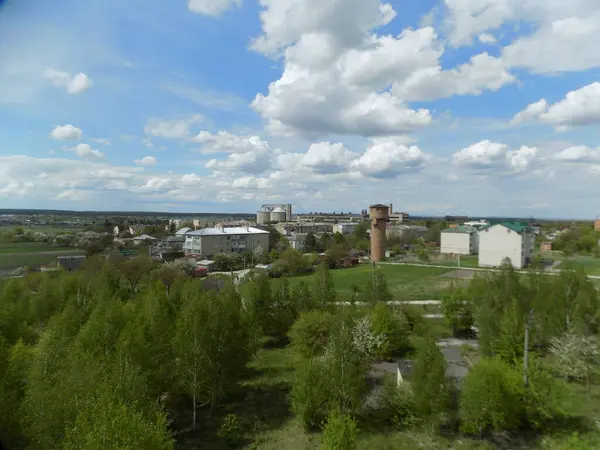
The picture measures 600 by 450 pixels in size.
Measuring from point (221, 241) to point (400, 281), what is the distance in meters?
29.5

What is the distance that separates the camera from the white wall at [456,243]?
61.3 metres

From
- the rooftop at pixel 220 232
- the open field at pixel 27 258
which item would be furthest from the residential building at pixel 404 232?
the open field at pixel 27 258

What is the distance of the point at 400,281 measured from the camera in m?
39.8

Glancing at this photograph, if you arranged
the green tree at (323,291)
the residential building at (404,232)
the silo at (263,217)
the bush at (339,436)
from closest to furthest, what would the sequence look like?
the bush at (339,436), the green tree at (323,291), the residential building at (404,232), the silo at (263,217)

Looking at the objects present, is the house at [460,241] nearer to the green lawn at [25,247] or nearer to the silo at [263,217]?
the green lawn at [25,247]

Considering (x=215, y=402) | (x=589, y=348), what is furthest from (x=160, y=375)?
(x=589, y=348)

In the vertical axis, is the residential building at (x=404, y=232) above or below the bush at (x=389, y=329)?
above

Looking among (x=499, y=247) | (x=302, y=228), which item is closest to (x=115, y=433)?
(x=499, y=247)

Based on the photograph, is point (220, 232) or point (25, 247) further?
point (220, 232)

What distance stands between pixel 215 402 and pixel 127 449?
877 centimetres

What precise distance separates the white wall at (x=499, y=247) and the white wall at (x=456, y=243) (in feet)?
37.9

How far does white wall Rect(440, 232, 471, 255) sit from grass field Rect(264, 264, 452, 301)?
1776 cm

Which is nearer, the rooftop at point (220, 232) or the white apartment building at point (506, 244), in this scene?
the white apartment building at point (506, 244)

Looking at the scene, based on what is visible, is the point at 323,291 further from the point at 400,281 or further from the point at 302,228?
the point at 302,228
